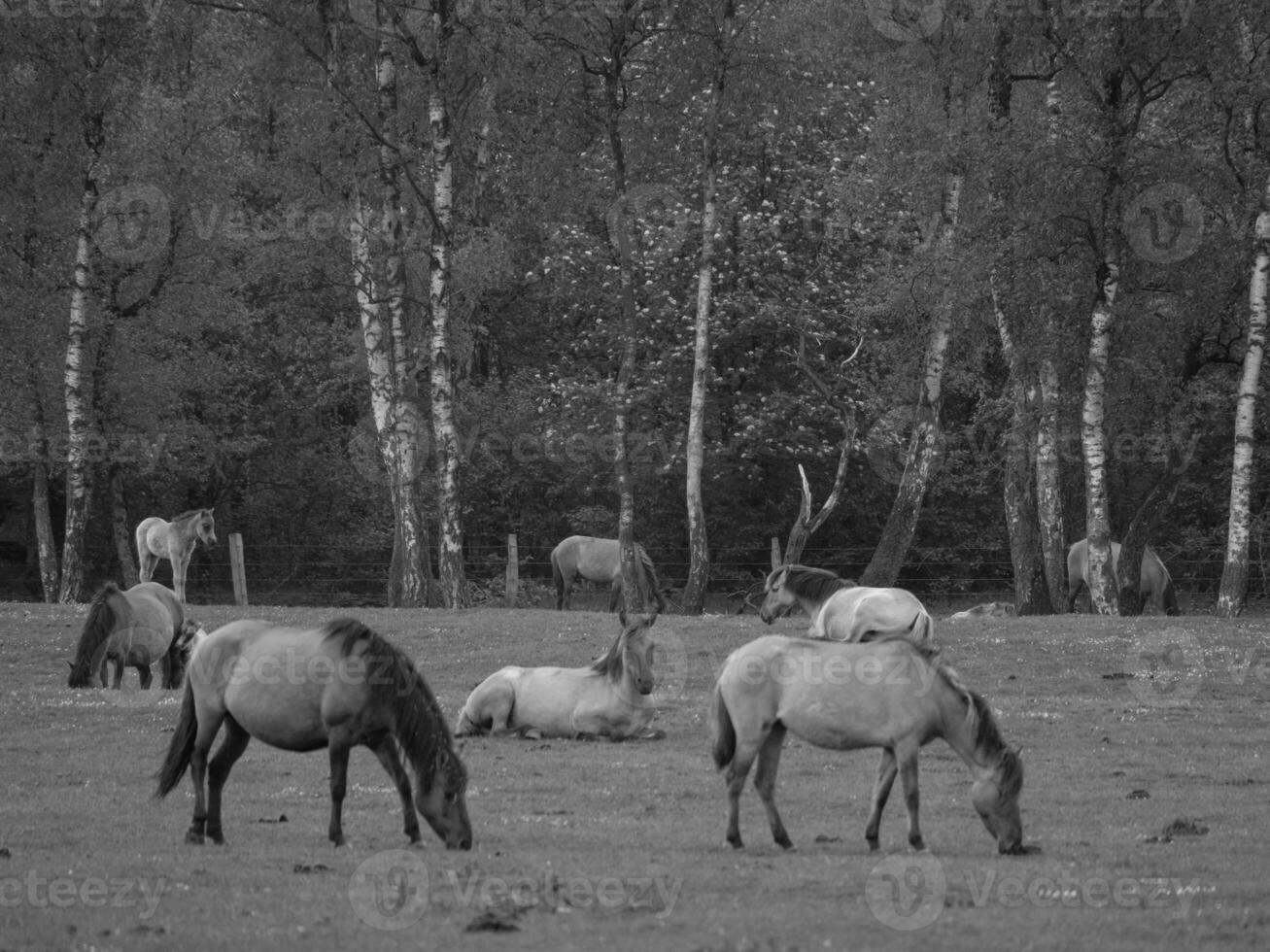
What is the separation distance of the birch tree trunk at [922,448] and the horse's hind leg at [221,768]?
1898 centimetres

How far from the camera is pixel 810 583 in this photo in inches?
813

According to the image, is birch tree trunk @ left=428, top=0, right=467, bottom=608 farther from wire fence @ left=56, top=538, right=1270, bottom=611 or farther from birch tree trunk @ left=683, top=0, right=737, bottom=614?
wire fence @ left=56, top=538, right=1270, bottom=611

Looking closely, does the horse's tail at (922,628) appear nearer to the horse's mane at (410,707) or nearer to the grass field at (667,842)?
the grass field at (667,842)

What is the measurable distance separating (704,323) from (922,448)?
4.59 meters

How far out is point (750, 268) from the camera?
131ft

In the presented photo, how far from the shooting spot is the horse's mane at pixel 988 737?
10961 mm

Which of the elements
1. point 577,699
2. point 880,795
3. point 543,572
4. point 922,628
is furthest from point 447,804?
point 543,572

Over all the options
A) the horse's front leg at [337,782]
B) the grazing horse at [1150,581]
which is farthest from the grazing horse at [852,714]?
the grazing horse at [1150,581]

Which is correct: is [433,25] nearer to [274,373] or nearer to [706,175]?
[706,175]

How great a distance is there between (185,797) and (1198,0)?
20862 millimetres

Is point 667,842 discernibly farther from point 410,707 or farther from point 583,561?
point 583,561

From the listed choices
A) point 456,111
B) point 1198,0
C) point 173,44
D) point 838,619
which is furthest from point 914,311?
point 173,44

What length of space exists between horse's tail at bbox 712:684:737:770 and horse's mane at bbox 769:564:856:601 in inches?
359

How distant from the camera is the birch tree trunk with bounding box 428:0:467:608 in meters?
28.2
